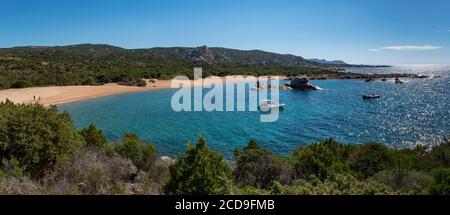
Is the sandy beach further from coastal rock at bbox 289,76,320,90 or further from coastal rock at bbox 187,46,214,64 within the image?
coastal rock at bbox 187,46,214,64

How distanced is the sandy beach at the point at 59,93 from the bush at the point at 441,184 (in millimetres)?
44472

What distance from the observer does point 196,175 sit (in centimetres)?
→ 909

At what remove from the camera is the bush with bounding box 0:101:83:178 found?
11375 millimetres

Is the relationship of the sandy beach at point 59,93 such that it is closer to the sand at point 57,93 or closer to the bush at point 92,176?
the sand at point 57,93

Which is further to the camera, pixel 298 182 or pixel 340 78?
pixel 340 78

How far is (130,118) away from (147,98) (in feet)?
62.0

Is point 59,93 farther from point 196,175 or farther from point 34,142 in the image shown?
point 196,175

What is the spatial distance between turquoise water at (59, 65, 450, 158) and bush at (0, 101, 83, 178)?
1420cm

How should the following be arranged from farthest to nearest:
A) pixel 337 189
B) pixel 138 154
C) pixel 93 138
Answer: pixel 93 138, pixel 138 154, pixel 337 189

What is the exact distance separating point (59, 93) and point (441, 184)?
55607mm

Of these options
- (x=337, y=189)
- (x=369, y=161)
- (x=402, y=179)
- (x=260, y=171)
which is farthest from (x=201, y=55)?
(x=337, y=189)
